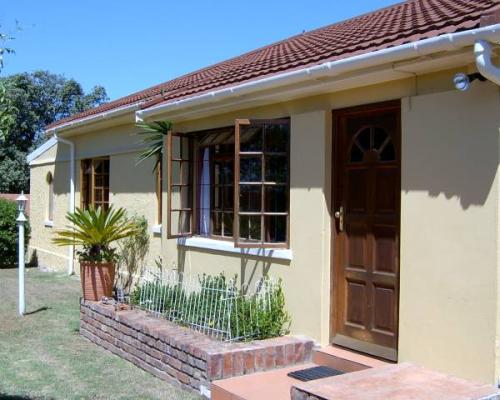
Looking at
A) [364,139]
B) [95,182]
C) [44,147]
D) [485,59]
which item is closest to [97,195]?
[95,182]

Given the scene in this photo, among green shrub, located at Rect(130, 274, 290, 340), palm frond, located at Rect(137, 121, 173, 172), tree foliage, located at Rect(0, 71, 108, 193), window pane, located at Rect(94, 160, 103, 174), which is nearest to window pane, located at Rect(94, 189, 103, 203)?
window pane, located at Rect(94, 160, 103, 174)

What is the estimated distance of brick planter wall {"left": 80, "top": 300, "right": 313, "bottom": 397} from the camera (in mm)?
5750

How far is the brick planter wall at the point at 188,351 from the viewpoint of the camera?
575cm

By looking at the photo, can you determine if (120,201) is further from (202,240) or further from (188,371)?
(188,371)

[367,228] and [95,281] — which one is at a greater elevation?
[367,228]

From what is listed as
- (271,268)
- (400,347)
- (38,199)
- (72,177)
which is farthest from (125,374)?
(38,199)

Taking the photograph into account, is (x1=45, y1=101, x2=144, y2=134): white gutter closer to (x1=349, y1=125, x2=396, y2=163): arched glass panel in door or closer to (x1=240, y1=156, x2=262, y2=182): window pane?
(x1=240, y1=156, x2=262, y2=182): window pane

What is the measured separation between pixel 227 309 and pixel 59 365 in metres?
2.17

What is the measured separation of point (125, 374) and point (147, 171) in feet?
15.7

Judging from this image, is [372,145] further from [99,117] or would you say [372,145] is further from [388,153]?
[99,117]

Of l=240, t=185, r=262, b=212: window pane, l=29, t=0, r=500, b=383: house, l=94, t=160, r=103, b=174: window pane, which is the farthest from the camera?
l=94, t=160, r=103, b=174: window pane

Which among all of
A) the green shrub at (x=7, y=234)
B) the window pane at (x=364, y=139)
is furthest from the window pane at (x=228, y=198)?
the green shrub at (x=7, y=234)

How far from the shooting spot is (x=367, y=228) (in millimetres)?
5840

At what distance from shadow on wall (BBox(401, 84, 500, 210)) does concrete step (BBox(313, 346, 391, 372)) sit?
1.66 m
